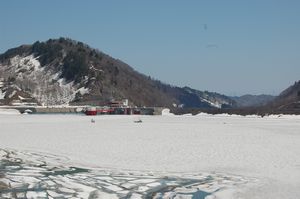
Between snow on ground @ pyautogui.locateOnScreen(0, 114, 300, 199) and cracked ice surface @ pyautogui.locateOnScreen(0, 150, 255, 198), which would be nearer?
cracked ice surface @ pyautogui.locateOnScreen(0, 150, 255, 198)

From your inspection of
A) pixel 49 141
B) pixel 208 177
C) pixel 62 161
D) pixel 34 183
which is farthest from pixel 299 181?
pixel 49 141

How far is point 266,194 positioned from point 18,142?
2365 centimetres

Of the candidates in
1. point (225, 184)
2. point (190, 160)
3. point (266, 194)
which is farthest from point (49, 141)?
point (266, 194)

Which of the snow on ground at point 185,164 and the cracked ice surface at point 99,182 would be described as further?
the snow on ground at point 185,164

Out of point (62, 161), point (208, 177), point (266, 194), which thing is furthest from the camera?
point (62, 161)

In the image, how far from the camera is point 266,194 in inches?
637

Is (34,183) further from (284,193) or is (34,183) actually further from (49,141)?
(49,141)

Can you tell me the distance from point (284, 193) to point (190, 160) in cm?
913

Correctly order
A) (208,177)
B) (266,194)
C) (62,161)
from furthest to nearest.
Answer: (62,161)
(208,177)
(266,194)

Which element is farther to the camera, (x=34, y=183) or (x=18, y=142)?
(x=18, y=142)

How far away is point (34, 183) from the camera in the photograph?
17.9m

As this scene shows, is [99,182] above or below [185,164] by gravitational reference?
below

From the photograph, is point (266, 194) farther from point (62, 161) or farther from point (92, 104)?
point (92, 104)

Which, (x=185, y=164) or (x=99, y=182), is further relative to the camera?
(x=185, y=164)
